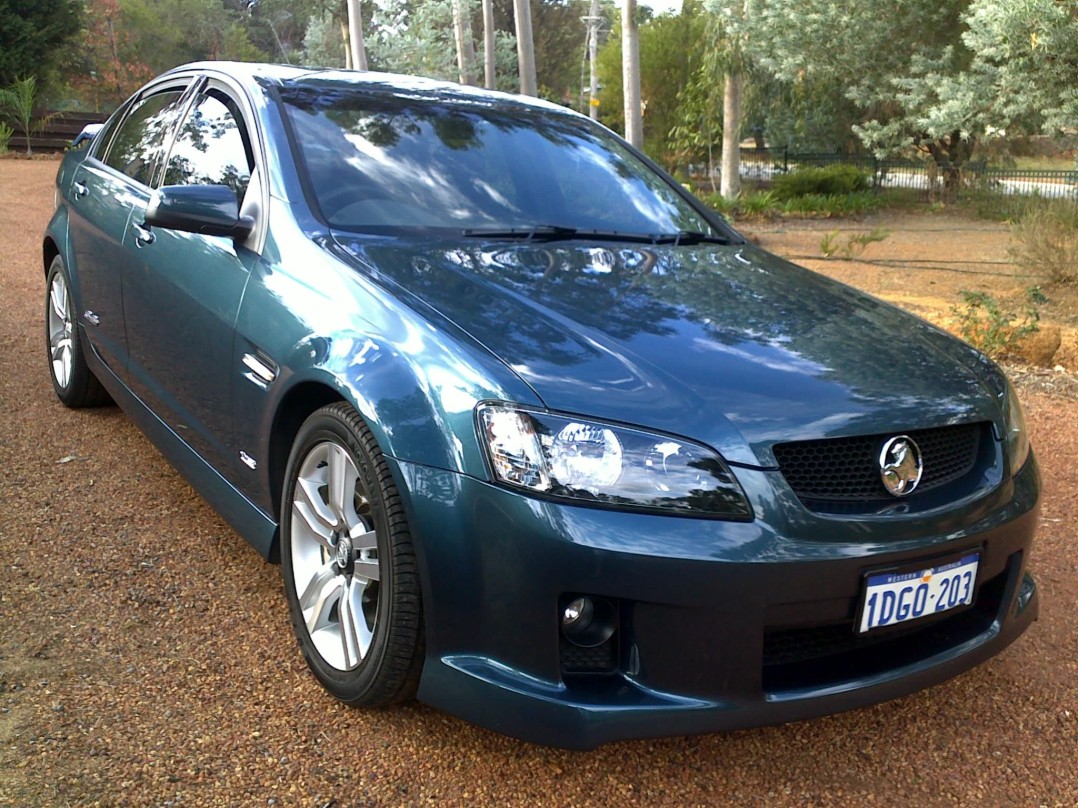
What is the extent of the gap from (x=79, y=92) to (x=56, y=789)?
39.1 m

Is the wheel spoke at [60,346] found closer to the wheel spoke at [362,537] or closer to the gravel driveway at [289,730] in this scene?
the gravel driveway at [289,730]

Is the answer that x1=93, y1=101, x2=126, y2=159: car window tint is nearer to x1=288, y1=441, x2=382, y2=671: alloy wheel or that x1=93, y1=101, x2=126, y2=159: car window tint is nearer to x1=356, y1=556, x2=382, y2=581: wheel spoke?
x1=288, y1=441, x2=382, y2=671: alloy wheel

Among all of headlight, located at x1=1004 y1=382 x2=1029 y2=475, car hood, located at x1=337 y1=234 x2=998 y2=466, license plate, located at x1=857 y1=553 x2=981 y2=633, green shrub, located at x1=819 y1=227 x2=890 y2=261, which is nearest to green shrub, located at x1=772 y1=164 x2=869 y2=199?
green shrub, located at x1=819 y1=227 x2=890 y2=261

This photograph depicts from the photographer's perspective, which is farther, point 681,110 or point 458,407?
point 681,110

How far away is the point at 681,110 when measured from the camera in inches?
1078

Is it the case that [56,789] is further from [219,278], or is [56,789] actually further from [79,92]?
[79,92]

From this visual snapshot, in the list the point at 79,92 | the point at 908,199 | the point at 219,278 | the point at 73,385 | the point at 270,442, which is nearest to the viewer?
the point at 270,442

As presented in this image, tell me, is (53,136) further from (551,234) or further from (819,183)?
(551,234)

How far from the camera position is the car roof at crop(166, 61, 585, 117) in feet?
12.4

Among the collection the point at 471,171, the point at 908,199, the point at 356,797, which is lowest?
the point at 908,199

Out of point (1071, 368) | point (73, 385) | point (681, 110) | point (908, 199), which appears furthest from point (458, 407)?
point (681, 110)

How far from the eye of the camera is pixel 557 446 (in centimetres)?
225

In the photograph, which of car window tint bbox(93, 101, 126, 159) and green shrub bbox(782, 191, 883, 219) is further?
green shrub bbox(782, 191, 883, 219)

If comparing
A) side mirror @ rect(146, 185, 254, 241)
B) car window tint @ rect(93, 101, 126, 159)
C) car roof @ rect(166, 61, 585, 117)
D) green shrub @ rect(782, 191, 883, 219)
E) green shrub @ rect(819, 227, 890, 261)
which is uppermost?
car roof @ rect(166, 61, 585, 117)
